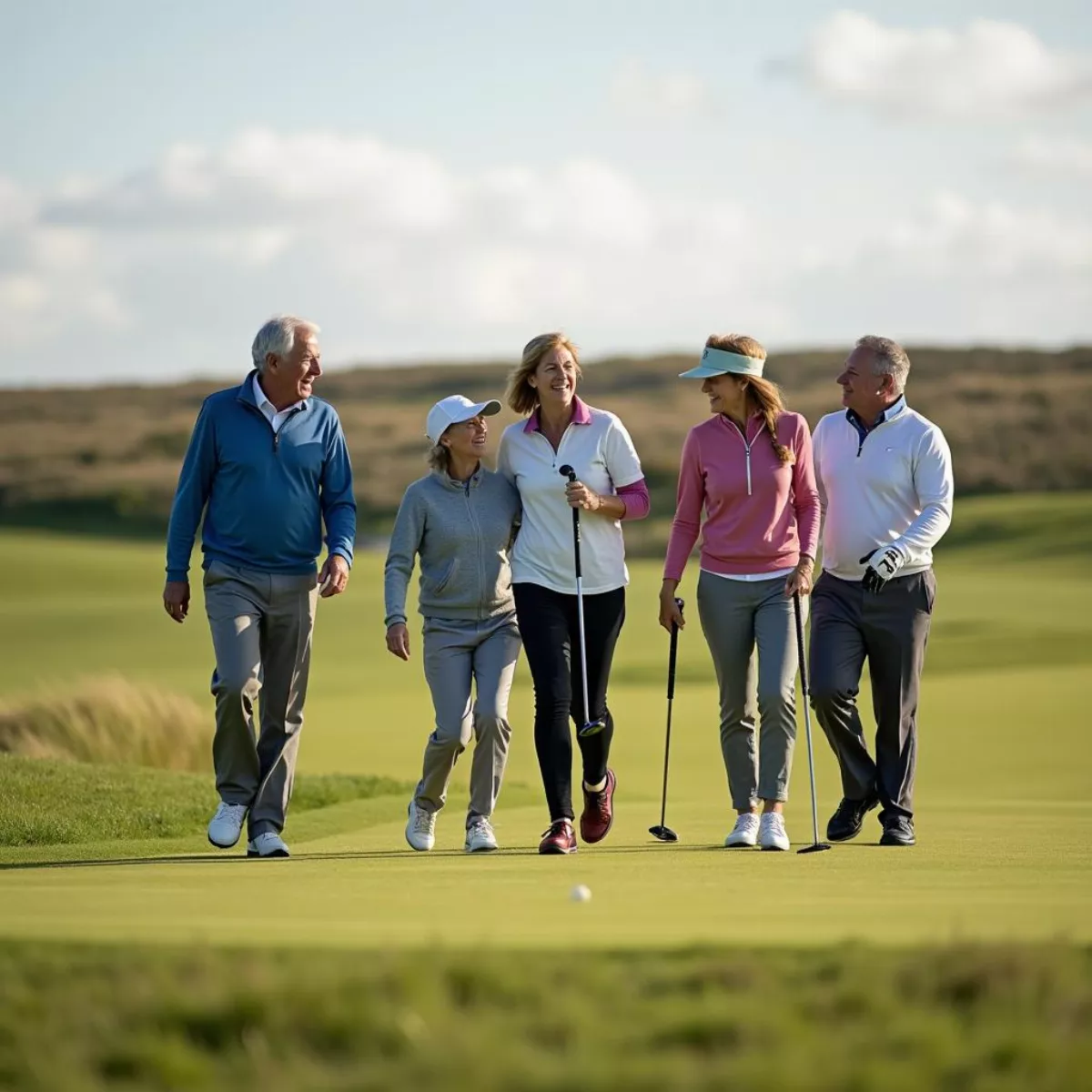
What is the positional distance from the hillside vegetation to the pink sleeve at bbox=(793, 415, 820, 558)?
37.0 meters

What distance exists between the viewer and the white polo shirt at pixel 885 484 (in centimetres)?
806

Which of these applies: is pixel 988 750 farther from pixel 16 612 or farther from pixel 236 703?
pixel 16 612

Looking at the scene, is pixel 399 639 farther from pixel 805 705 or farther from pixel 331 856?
pixel 805 705

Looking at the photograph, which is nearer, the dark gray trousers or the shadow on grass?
the shadow on grass

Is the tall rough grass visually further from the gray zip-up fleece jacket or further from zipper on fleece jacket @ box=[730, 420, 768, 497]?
zipper on fleece jacket @ box=[730, 420, 768, 497]

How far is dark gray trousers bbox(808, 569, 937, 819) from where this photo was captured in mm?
8102

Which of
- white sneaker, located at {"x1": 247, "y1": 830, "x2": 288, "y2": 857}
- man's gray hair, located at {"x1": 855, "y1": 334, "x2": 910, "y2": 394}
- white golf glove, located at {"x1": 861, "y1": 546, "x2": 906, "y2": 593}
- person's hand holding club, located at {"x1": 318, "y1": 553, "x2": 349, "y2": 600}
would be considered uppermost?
man's gray hair, located at {"x1": 855, "y1": 334, "x2": 910, "y2": 394}

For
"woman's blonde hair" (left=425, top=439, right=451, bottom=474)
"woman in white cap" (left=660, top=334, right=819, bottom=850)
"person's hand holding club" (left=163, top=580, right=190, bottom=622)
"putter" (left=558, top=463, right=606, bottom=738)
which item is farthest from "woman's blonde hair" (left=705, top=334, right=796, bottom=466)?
"person's hand holding club" (left=163, top=580, right=190, bottom=622)

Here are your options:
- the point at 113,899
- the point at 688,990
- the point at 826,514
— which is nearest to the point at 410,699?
the point at 826,514

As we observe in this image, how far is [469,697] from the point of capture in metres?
8.02

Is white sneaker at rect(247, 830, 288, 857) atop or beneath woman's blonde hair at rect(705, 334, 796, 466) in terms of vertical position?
beneath

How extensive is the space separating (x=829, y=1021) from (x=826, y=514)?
14.6ft

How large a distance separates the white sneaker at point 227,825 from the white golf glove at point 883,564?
266cm

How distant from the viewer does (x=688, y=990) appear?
423cm
